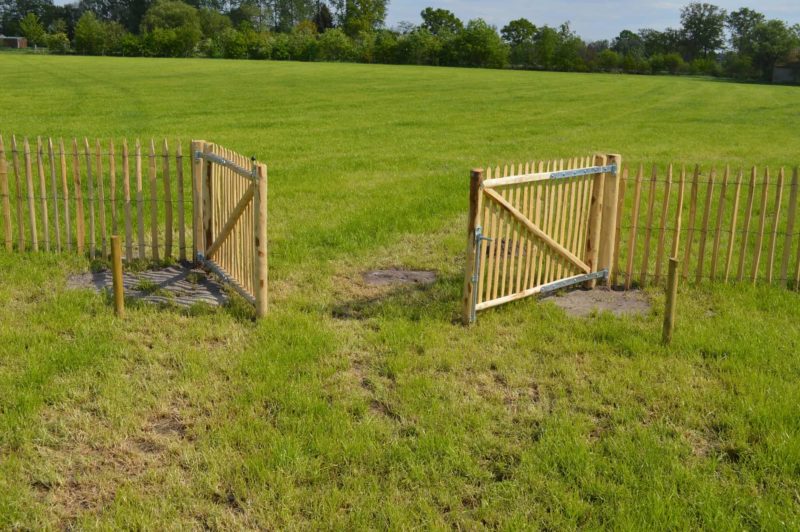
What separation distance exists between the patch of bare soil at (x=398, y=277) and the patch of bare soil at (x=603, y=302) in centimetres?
161

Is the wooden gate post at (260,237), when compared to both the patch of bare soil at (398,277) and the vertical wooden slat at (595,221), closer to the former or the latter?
the patch of bare soil at (398,277)

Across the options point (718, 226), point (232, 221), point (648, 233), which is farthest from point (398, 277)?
point (718, 226)

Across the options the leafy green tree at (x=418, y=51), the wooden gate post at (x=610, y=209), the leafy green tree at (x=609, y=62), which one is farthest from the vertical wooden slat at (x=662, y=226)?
the leafy green tree at (x=609, y=62)

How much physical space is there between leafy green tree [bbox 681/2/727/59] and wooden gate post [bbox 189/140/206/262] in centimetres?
14645

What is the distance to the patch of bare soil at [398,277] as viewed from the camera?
364 inches

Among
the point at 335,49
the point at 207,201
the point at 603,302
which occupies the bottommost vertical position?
the point at 603,302

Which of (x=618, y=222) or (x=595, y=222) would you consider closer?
(x=595, y=222)

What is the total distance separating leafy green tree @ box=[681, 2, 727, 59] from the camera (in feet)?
→ 456

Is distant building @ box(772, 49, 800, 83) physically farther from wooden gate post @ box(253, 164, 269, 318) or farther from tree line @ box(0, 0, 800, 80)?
wooden gate post @ box(253, 164, 269, 318)

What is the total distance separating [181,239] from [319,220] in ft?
9.83

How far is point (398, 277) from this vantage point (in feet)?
31.0

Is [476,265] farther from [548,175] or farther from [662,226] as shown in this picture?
[662,226]

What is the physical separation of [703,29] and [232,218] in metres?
150

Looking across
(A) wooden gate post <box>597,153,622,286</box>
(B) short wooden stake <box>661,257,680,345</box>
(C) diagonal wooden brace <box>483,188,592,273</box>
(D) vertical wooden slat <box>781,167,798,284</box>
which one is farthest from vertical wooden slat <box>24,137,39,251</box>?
(D) vertical wooden slat <box>781,167,798,284</box>
